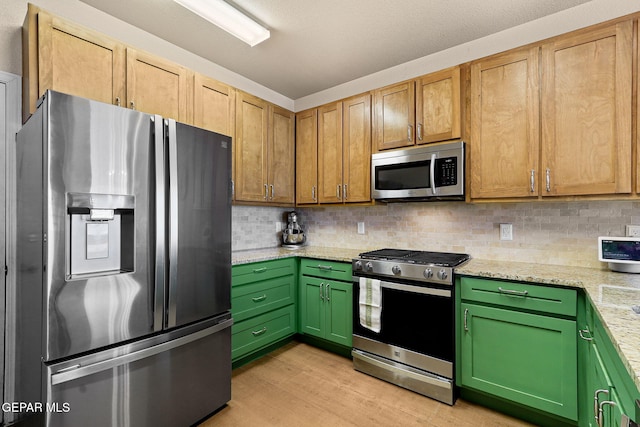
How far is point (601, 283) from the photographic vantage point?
5.24 ft

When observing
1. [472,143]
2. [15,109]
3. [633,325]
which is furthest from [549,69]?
[15,109]

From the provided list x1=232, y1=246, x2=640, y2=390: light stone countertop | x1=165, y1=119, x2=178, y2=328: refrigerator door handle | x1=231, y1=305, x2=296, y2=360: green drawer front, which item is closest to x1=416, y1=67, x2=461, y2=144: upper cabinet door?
x1=232, y1=246, x2=640, y2=390: light stone countertop

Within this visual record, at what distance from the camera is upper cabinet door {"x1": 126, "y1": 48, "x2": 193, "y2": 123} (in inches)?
78.0

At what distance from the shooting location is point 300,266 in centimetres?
290

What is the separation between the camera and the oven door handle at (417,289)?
202 centimetres

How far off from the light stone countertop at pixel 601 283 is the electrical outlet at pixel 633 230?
29 centimetres

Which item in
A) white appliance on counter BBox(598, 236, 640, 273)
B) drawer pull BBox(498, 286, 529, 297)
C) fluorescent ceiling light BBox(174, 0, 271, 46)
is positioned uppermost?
fluorescent ceiling light BBox(174, 0, 271, 46)

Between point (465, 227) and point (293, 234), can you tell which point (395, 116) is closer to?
point (465, 227)

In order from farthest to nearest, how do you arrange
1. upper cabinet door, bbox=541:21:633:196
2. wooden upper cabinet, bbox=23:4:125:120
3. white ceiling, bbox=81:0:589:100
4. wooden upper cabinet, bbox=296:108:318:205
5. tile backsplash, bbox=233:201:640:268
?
wooden upper cabinet, bbox=296:108:318:205 → tile backsplash, bbox=233:201:640:268 → white ceiling, bbox=81:0:589:100 → upper cabinet door, bbox=541:21:633:196 → wooden upper cabinet, bbox=23:4:125:120

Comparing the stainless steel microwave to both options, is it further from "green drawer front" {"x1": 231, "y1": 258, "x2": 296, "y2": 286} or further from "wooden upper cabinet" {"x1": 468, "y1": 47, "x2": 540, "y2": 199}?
"green drawer front" {"x1": 231, "y1": 258, "x2": 296, "y2": 286}

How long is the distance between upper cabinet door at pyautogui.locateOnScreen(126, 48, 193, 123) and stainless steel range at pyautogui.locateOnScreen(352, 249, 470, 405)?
1.84m

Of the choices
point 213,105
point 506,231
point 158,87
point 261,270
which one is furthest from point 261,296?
point 506,231

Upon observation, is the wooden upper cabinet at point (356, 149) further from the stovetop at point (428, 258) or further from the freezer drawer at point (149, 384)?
the freezer drawer at point (149, 384)

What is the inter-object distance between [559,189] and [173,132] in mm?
2374
